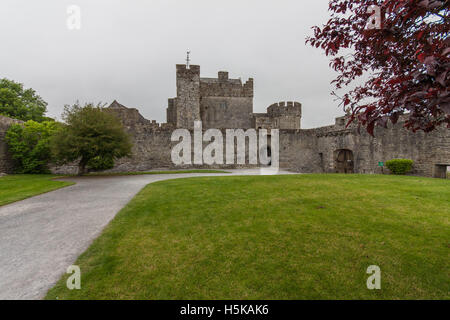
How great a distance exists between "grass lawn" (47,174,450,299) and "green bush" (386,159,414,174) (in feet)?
33.6

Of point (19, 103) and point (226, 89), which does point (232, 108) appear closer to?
point (226, 89)

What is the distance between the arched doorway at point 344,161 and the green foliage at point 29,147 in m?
25.8

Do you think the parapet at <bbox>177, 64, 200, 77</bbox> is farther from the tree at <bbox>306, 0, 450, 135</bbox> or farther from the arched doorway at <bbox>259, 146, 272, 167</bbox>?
the tree at <bbox>306, 0, 450, 135</bbox>

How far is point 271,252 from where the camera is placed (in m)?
3.22

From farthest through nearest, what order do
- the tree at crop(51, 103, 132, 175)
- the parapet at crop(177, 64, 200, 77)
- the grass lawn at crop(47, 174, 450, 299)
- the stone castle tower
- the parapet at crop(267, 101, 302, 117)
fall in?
the parapet at crop(267, 101, 302, 117)
the stone castle tower
the parapet at crop(177, 64, 200, 77)
the tree at crop(51, 103, 132, 175)
the grass lawn at crop(47, 174, 450, 299)

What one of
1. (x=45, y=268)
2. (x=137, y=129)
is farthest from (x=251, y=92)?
(x=45, y=268)

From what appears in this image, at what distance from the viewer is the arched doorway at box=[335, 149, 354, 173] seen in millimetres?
19000

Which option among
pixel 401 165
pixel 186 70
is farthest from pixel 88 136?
pixel 401 165

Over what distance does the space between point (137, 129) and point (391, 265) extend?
71.2ft

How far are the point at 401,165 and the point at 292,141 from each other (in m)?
10.1

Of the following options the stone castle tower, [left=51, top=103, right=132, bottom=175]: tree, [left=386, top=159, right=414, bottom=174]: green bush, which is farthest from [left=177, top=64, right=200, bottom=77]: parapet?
[left=386, top=159, right=414, bottom=174]: green bush

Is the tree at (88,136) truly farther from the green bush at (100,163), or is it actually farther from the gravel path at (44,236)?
the gravel path at (44,236)
